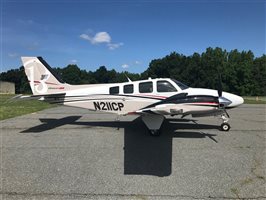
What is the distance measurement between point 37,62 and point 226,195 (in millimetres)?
10433

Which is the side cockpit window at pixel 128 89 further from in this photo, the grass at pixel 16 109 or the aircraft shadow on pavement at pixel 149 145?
the grass at pixel 16 109

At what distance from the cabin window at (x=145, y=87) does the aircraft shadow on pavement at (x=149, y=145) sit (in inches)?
66.8

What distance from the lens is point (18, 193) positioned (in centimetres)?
477

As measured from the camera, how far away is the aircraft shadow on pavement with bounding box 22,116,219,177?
6.14 meters

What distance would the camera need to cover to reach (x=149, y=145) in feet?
27.6

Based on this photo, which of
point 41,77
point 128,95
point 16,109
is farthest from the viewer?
point 16,109

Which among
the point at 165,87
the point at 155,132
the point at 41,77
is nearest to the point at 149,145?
the point at 155,132

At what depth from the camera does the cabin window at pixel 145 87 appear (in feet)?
34.9

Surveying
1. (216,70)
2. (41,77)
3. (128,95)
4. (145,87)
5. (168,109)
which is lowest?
(168,109)

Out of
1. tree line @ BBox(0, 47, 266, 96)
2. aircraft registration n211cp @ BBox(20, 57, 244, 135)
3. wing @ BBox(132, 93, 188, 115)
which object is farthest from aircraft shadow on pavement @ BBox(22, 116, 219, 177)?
tree line @ BBox(0, 47, 266, 96)

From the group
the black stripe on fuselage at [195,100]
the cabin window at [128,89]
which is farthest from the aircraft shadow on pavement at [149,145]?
the cabin window at [128,89]

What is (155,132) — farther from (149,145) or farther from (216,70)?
(216,70)

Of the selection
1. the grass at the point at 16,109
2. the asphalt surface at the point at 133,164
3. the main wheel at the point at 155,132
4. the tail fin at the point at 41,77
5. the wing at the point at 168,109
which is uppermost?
the tail fin at the point at 41,77

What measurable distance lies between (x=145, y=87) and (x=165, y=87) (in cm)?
83
